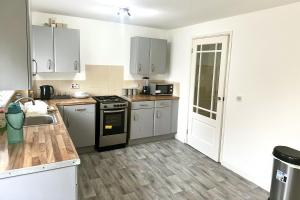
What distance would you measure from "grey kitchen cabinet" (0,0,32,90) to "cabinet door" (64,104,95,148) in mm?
2160

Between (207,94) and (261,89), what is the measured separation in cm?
107

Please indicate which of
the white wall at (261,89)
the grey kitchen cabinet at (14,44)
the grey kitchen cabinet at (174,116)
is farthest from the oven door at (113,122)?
the grey kitchen cabinet at (14,44)

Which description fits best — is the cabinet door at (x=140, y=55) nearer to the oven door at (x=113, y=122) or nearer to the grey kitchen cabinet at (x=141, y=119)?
the grey kitchen cabinet at (x=141, y=119)

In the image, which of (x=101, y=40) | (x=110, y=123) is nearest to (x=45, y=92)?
(x=110, y=123)

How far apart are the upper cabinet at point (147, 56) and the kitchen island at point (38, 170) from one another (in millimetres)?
2829

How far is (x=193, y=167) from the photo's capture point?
11.5 feet

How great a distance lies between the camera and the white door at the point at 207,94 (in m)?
3.62

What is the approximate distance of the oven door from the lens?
389 centimetres

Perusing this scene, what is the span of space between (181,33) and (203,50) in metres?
0.81

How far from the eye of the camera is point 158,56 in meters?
4.58

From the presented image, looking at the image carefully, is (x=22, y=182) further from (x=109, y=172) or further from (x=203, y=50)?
(x=203, y=50)

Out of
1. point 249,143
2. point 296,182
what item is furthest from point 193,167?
point 296,182

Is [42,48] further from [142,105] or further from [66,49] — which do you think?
[142,105]

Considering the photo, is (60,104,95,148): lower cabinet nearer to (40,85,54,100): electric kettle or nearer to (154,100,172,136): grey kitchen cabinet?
(40,85,54,100): electric kettle
